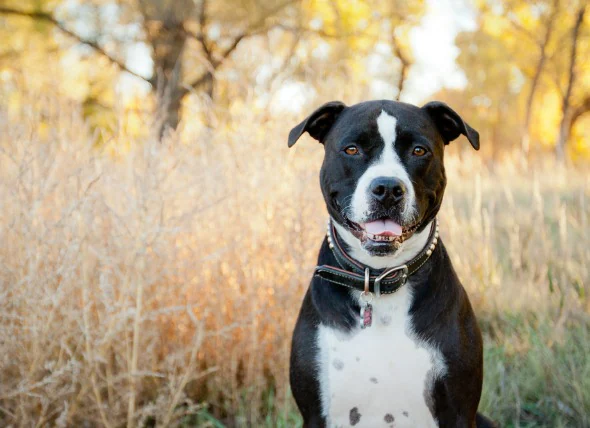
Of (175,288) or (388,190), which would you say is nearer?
(388,190)

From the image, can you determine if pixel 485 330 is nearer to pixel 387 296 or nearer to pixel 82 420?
pixel 387 296

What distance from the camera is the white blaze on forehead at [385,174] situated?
223 cm

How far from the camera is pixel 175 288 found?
3.42 m

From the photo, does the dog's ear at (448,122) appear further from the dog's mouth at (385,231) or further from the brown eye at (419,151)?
the dog's mouth at (385,231)

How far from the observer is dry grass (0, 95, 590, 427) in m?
2.92

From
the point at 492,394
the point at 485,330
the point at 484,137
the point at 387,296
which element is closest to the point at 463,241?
the point at 485,330

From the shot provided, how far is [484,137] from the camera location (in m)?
24.2

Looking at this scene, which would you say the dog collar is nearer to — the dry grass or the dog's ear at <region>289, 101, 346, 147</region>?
the dog's ear at <region>289, 101, 346, 147</region>

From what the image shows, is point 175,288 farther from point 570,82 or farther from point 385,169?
point 570,82

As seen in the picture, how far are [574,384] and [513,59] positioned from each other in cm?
1525

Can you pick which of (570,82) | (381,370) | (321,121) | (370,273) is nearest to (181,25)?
(321,121)

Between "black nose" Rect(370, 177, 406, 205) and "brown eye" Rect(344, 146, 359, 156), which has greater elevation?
"brown eye" Rect(344, 146, 359, 156)

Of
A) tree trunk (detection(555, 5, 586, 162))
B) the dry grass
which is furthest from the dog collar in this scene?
tree trunk (detection(555, 5, 586, 162))

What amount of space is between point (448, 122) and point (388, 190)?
63cm
